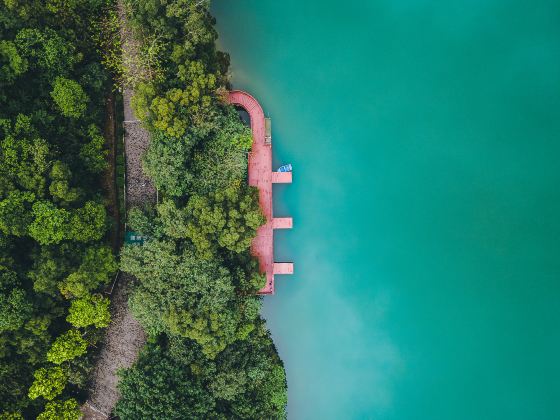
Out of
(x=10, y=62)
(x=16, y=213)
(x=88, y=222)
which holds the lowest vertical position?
(x=16, y=213)

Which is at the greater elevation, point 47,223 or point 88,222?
point 88,222

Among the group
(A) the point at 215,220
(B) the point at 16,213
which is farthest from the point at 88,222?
(A) the point at 215,220

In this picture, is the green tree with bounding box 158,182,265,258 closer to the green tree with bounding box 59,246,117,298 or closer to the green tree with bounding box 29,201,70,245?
the green tree with bounding box 59,246,117,298

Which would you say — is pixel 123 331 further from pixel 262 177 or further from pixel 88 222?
pixel 262 177

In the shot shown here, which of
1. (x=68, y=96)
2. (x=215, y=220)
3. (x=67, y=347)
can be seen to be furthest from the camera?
(x=67, y=347)

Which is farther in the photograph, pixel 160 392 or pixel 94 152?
pixel 94 152

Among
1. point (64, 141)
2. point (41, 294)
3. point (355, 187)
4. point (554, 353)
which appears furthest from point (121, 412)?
point (554, 353)

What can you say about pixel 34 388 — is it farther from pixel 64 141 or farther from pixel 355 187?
pixel 355 187

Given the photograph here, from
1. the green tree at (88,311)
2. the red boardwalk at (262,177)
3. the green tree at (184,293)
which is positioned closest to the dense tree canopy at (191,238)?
the green tree at (184,293)
